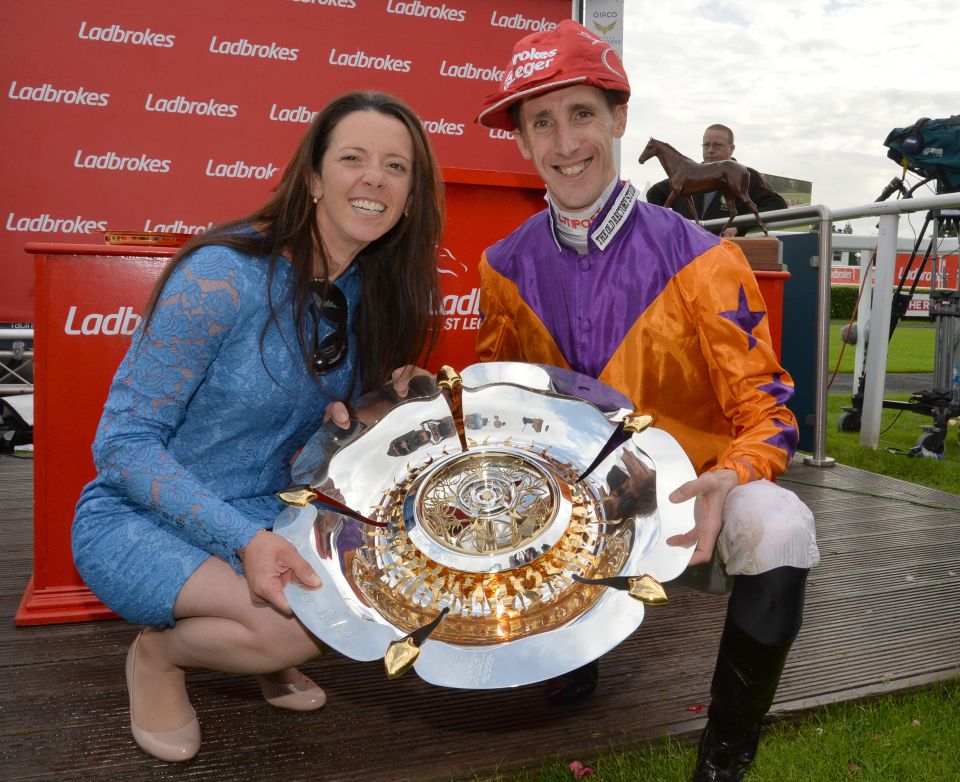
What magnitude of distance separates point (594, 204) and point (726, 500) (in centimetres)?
68

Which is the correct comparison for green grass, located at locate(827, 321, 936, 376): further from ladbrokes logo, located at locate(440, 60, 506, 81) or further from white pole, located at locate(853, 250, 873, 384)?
ladbrokes logo, located at locate(440, 60, 506, 81)

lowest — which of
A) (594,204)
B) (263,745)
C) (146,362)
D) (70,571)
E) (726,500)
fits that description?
(263,745)

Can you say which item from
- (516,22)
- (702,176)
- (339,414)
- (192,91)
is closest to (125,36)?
(192,91)

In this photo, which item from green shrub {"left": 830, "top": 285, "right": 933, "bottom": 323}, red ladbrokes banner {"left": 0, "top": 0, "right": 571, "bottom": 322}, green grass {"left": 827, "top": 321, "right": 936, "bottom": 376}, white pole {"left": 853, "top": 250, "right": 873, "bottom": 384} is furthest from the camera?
green shrub {"left": 830, "top": 285, "right": 933, "bottom": 323}

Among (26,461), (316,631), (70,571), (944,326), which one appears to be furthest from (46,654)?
(944,326)

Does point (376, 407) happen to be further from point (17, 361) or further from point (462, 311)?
point (17, 361)

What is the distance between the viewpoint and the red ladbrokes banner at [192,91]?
410cm

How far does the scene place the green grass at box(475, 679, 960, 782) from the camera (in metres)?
1.44

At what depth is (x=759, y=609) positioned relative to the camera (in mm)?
1298

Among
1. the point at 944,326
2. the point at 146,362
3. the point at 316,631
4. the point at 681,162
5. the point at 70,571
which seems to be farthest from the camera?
the point at 944,326

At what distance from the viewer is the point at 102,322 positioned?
6.84ft

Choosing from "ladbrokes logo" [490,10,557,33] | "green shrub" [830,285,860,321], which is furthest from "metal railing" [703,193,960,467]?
"green shrub" [830,285,860,321]

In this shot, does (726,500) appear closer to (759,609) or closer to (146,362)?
(759,609)

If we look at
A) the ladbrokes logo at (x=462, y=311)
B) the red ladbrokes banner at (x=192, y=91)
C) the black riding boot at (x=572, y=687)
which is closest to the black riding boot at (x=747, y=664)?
the black riding boot at (x=572, y=687)
